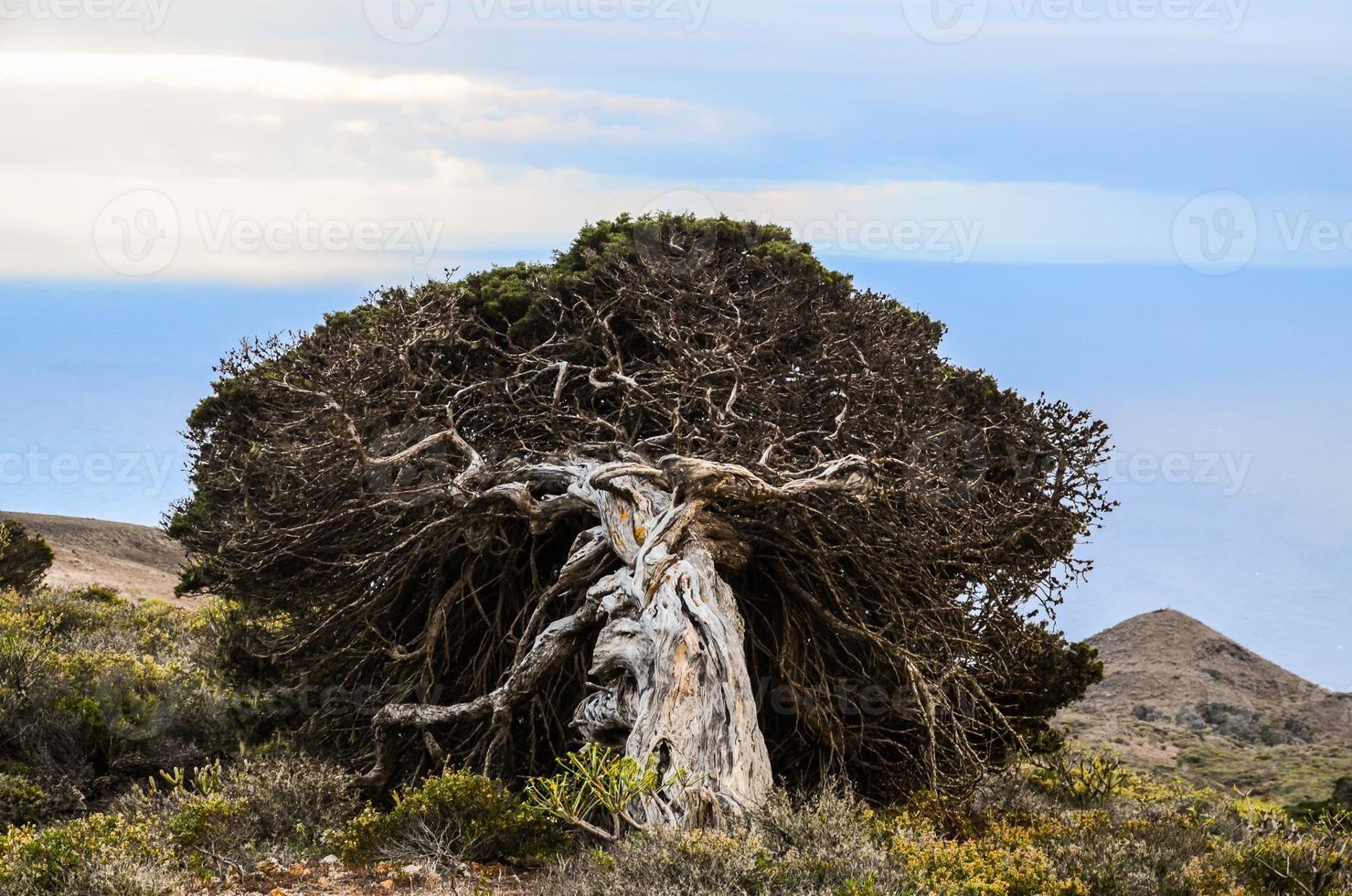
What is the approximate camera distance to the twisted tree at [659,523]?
1030cm

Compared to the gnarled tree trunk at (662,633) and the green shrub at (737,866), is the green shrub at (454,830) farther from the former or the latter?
the green shrub at (737,866)

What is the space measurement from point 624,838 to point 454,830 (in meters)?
Result: 1.80

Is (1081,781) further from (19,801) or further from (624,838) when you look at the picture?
(19,801)

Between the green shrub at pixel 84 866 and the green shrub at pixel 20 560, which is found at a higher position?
the green shrub at pixel 20 560

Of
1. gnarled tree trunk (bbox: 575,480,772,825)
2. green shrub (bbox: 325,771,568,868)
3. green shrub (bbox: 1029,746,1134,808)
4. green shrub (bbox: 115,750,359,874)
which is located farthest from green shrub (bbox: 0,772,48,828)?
green shrub (bbox: 1029,746,1134,808)

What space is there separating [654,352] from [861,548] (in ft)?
17.7

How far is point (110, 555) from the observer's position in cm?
4134

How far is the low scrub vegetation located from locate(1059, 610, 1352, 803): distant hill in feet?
34.3

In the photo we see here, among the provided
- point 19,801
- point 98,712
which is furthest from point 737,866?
point 98,712

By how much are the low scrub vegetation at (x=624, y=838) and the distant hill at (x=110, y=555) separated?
21.7 m

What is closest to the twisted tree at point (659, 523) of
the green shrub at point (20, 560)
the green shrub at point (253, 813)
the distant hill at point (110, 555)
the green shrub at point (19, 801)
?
the green shrub at point (253, 813)

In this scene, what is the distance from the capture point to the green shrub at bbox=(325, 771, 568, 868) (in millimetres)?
8375

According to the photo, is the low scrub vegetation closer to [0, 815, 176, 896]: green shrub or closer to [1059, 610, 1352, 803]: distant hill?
[0, 815, 176, 896]: green shrub

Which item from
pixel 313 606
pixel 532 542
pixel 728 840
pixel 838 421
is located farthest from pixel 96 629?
pixel 728 840
